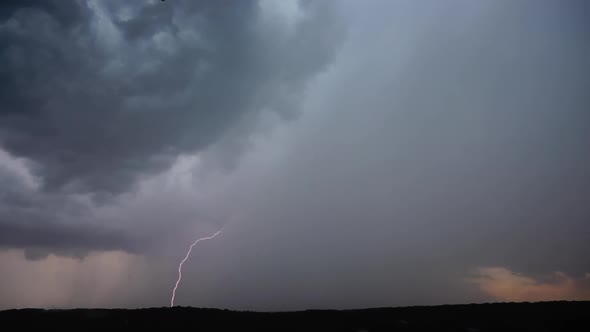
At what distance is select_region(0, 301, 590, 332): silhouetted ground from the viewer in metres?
9.34

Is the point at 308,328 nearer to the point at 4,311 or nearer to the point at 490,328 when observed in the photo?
the point at 490,328

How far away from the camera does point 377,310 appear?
1097cm

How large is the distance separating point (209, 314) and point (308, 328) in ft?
10.2

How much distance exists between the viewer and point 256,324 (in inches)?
387

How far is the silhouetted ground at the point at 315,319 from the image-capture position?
934 centimetres

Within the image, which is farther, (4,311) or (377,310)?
(377,310)

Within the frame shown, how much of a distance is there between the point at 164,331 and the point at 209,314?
1.49 meters

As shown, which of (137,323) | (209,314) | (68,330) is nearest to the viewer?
(68,330)

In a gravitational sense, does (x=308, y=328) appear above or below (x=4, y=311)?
below

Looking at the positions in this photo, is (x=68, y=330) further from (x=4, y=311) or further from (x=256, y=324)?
(x=256, y=324)

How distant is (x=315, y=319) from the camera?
33.5 ft

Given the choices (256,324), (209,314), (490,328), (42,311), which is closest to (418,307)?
(490,328)

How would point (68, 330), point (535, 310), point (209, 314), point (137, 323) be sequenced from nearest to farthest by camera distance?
point (68, 330)
point (137, 323)
point (209, 314)
point (535, 310)

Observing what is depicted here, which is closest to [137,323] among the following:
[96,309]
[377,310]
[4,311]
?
[96,309]
